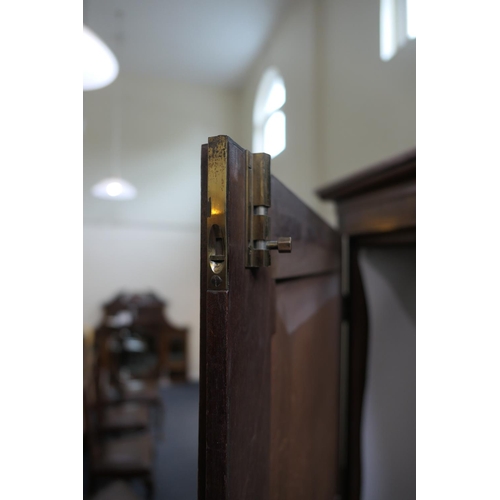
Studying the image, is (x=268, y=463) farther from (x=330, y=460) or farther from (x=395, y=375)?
(x=395, y=375)

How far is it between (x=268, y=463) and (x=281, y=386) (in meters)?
0.07

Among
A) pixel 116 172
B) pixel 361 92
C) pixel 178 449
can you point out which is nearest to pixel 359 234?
pixel 361 92

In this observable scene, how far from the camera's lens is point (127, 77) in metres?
→ 2.33

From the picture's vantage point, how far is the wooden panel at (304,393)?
396 millimetres

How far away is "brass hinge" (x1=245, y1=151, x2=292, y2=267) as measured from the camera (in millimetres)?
290

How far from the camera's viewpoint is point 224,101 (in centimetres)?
155

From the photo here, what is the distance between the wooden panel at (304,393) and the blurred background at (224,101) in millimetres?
331

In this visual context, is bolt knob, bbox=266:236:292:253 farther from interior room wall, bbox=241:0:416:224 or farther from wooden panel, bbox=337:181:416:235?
interior room wall, bbox=241:0:416:224

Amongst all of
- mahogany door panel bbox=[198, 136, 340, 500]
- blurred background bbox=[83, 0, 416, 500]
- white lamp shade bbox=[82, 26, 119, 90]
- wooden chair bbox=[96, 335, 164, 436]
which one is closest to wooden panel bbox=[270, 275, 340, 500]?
mahogany door panel bbox=[198, 136, 340, 500]

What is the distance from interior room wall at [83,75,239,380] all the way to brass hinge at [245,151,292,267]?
6.98 feet

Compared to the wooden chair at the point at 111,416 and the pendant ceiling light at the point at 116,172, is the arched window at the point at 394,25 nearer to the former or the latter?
the wooden chair at the point at 111,416

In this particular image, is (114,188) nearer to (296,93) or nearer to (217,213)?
(296,93)

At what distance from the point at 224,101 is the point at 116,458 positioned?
4.83 ft
